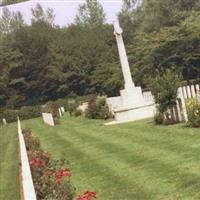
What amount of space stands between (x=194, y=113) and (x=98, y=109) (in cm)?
1454

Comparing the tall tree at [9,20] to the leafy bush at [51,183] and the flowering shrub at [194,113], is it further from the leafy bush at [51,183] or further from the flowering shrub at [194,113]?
the leafy bush at [51,183]

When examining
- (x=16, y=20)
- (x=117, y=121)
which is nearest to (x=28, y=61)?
(x=16, y=20)

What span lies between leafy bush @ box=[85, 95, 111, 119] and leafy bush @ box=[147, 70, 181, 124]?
9.80 metres

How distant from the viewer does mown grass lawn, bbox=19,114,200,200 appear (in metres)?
9.89

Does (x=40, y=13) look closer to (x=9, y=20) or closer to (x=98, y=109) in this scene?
(x=9, y=20)

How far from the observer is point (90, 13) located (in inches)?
4107

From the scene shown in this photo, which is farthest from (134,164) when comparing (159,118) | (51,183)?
(159,118)

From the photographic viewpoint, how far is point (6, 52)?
77125 mm

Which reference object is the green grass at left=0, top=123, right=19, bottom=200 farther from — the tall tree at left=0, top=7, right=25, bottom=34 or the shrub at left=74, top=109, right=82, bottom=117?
the tall tree at left=0, top=7, right=25, bottom=34

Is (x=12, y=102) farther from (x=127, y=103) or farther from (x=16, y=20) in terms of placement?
(x=127, y=103)

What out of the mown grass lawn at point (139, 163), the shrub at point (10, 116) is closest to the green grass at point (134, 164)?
the mown grass lawn at point (139, 163)

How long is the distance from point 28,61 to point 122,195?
2670 inches

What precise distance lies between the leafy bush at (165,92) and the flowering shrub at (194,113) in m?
1.91

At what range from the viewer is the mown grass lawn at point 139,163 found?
9.89 m
